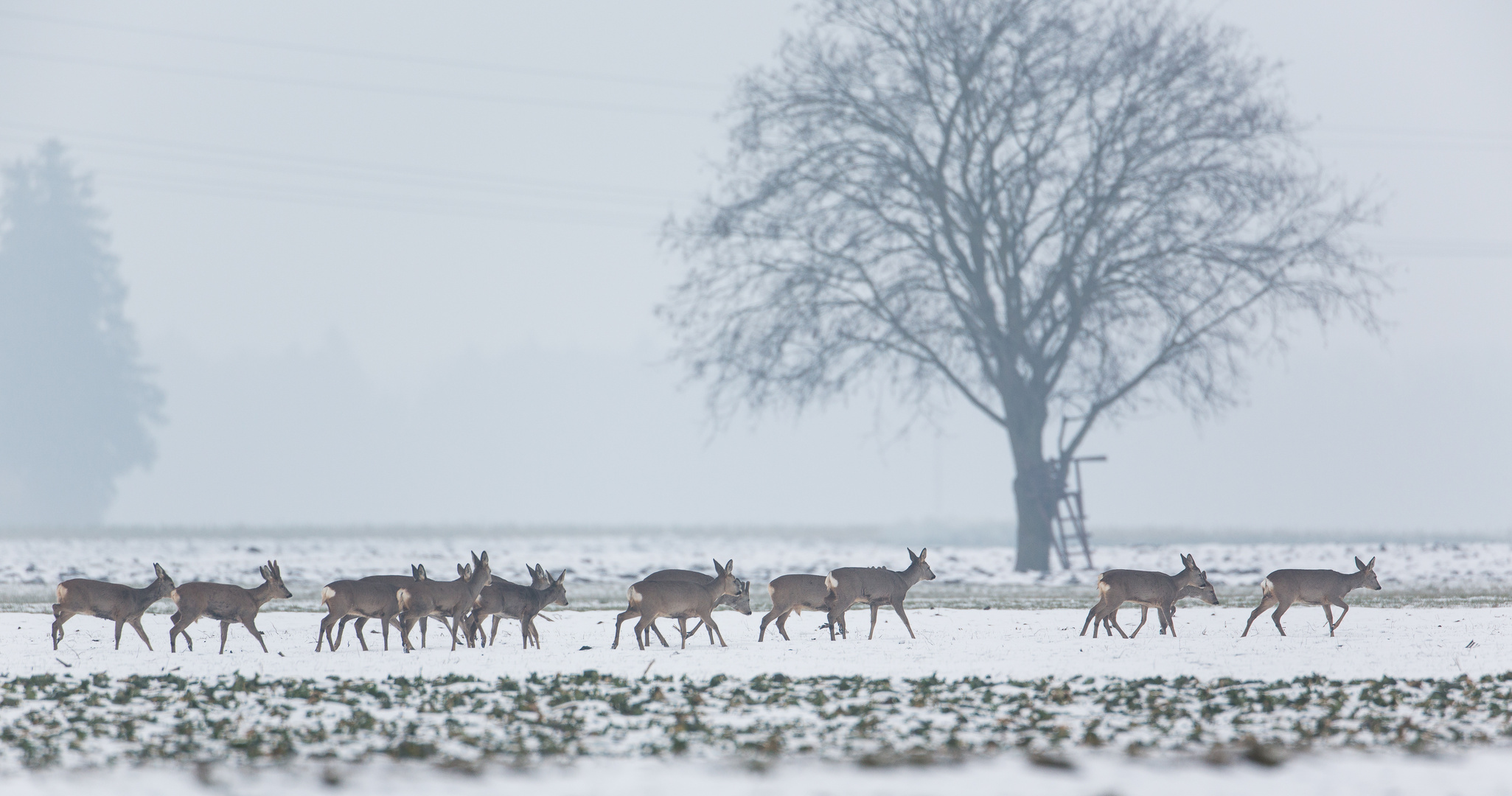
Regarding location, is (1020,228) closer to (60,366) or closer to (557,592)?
(557,592)

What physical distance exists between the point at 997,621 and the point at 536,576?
5.33 metres

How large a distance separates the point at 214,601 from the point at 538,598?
3239mm

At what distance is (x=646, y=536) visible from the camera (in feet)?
168

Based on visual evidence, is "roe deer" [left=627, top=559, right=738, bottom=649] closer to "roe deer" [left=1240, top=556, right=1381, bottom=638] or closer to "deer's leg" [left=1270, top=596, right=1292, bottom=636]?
"roe deer" [left=1240, top=556, right=1381, bottom=638]

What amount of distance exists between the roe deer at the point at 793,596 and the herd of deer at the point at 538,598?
11 mm

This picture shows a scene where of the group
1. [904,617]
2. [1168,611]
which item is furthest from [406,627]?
[1168,611]

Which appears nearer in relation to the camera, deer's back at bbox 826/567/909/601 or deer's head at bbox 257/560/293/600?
deer's head at bbox 257/560/293/600

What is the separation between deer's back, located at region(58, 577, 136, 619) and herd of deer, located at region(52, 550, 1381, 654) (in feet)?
0.03

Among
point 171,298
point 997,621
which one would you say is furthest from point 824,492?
point 997,621

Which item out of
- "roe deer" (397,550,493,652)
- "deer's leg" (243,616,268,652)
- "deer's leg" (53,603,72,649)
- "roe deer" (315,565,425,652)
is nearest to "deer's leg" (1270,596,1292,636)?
"roe deer" (397,550,493,652)

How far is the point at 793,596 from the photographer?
54.9 feet

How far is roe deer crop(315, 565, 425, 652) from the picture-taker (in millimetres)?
14898

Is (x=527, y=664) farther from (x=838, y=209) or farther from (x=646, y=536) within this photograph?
(x=646, y=536)

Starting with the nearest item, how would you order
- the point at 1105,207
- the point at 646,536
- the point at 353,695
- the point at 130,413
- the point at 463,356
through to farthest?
the point at 353,695 → the point at 1105,207 → the point at 646,536 → the point at 130,413 → the point at 463,356
